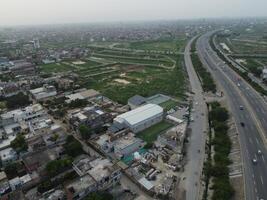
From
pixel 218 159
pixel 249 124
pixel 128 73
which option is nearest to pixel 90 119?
pixel 218 159

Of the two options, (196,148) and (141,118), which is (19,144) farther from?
(196,148)

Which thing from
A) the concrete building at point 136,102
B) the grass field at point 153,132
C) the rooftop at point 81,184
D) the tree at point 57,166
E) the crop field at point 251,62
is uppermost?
the crop field at point 251,62

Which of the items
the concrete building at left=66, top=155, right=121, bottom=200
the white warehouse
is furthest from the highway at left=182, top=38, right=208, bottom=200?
the concrete building at left=66, top=155, right=121, bottom=200

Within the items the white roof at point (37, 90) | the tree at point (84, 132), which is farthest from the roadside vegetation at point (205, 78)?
the white roof at point (37, 90)

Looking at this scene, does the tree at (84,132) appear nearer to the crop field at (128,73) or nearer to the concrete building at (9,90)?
the crop field at (128,73)

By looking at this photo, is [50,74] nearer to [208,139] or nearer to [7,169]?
[7,169]

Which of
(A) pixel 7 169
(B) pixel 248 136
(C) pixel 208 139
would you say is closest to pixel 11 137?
(A) pixel 7 169
